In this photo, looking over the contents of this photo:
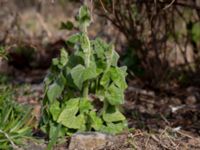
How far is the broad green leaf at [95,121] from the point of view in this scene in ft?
11.4

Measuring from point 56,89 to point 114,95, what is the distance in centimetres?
Answer: 33

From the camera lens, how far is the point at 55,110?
348cm

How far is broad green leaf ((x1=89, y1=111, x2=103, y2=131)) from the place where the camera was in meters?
3.46

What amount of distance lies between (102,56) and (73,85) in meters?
0.23

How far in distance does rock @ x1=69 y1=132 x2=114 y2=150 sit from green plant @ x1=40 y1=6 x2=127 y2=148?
7 centimetres

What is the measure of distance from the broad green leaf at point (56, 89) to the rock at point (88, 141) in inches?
9.8

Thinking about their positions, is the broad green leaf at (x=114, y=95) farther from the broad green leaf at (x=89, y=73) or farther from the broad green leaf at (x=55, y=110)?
the broad green leaf at (x=55, y=110)

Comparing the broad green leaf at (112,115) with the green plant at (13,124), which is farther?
the broad green leaf at (112,115)

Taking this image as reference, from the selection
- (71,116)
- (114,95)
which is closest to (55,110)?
(71,116)

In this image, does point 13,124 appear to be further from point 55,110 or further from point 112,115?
point 112,115

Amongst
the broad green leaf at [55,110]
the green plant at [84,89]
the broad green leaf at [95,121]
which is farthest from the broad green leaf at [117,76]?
the broad green leaf at [55,110]

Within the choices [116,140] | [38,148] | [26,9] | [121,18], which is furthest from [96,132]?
[26,9]

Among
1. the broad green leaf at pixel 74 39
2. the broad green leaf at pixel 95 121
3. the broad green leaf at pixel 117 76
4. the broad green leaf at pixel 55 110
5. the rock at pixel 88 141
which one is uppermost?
the broad green leaf at pixel 74 39

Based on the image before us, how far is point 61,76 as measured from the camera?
137 inches
